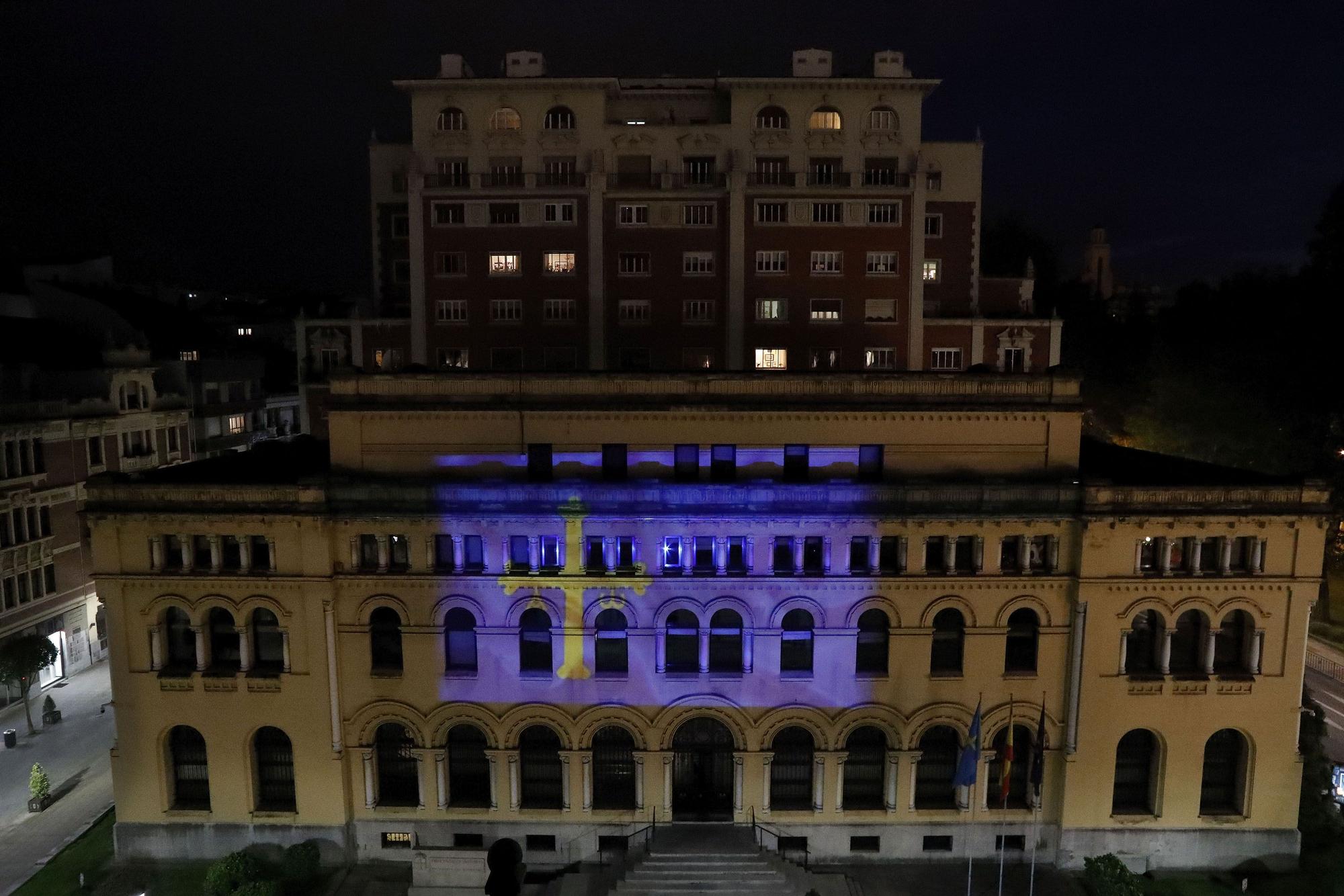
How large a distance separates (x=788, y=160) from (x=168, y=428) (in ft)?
155

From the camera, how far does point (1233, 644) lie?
32.2m

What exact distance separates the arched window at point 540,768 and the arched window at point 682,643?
18.2ft

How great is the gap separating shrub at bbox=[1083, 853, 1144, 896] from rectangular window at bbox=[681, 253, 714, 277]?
3849 cm

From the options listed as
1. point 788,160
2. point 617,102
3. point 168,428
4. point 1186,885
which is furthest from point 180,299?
point 1186,885

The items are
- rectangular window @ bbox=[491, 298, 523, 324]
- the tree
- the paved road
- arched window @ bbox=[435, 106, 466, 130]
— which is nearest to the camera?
the paved road

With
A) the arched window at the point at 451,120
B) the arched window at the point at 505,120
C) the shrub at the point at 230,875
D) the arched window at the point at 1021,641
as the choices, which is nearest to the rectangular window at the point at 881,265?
the arched window at the point at 505,120

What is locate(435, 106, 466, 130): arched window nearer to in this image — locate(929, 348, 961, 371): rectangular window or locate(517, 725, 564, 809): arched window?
locate(929, 348, 961, 371): rectangular window

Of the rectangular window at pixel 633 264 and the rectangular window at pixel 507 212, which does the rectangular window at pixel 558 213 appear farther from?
the rectangular window at pixel 633 264

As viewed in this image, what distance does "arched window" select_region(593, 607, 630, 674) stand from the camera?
3189cm

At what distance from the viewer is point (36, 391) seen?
50.4 meters

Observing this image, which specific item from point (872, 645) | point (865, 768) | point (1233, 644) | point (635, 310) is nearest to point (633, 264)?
point (635, 310)

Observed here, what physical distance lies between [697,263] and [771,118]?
11506 mm

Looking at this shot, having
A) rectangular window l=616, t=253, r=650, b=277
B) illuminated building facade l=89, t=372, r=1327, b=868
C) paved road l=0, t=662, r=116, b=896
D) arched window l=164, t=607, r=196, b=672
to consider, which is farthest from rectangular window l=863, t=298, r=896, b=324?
paved road l=0, t=662, r=116, b=896

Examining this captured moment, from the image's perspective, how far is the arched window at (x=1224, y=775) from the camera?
32125 millimetres
